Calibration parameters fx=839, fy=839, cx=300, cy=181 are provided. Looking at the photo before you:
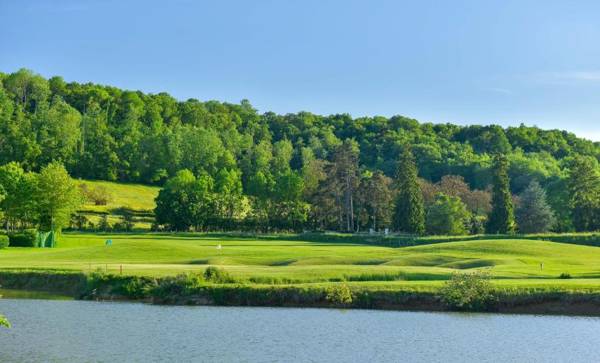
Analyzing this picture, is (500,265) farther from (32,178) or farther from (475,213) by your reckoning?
(475,213)

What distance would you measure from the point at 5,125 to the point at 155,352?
156 m

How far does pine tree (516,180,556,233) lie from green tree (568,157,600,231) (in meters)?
4.11

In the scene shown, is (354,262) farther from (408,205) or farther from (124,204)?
(124,204)

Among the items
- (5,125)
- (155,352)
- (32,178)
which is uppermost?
(5,125)

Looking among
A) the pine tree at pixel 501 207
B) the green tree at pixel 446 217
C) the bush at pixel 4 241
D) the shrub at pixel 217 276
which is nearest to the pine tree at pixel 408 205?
the green tree at pixel 446 217

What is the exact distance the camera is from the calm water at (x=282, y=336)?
3622cm

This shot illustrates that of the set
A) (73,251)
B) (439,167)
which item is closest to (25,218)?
(73,251)

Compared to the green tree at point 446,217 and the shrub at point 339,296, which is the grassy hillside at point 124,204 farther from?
the shrub at point 339,296

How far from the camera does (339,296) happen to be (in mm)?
51531

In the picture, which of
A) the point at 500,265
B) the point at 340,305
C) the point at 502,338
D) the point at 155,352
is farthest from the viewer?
the point at 500,265

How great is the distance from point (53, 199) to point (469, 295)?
223 feet

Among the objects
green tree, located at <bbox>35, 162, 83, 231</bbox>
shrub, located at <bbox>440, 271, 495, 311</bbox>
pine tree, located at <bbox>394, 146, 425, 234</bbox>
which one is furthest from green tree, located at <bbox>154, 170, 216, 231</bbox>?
shrub, located at <bbox>440, 271, 495, 311</bbox>

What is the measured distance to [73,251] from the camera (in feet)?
269

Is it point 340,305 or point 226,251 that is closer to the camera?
point 340,305
